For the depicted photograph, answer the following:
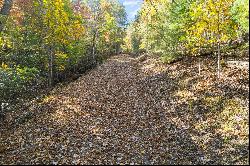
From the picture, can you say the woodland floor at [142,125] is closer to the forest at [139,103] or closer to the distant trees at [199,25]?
the forest at [139,103]

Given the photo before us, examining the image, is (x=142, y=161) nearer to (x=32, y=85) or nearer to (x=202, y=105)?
(x=202, y=105)

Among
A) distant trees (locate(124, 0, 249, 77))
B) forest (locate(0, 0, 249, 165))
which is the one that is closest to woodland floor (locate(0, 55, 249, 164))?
forest (locate(0, 0, 249, 165))

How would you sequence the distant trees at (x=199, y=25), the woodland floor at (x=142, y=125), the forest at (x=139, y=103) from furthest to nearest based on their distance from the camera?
1. the distant trees at (x=199, y=25)
2. the forest at (x=139, y=103)
3. the woodland floor at (x=142, y=125)

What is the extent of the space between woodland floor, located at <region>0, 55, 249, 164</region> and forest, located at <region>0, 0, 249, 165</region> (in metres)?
0.04

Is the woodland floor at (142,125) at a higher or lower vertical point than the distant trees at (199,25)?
lower

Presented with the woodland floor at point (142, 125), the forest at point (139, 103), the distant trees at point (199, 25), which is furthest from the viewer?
the distant trees at point (199, 25)

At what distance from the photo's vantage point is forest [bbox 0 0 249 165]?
12016 mm

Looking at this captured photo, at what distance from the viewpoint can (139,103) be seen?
2058 centimetres

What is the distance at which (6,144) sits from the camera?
1341cm

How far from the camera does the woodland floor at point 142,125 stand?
11648mm

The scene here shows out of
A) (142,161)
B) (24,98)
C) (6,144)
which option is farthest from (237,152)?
(24,98)

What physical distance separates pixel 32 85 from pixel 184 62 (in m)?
14.9

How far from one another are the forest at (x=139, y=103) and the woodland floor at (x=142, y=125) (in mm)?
42

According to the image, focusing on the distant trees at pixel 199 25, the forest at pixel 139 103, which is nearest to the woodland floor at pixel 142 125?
the forest at pixel 139 103
